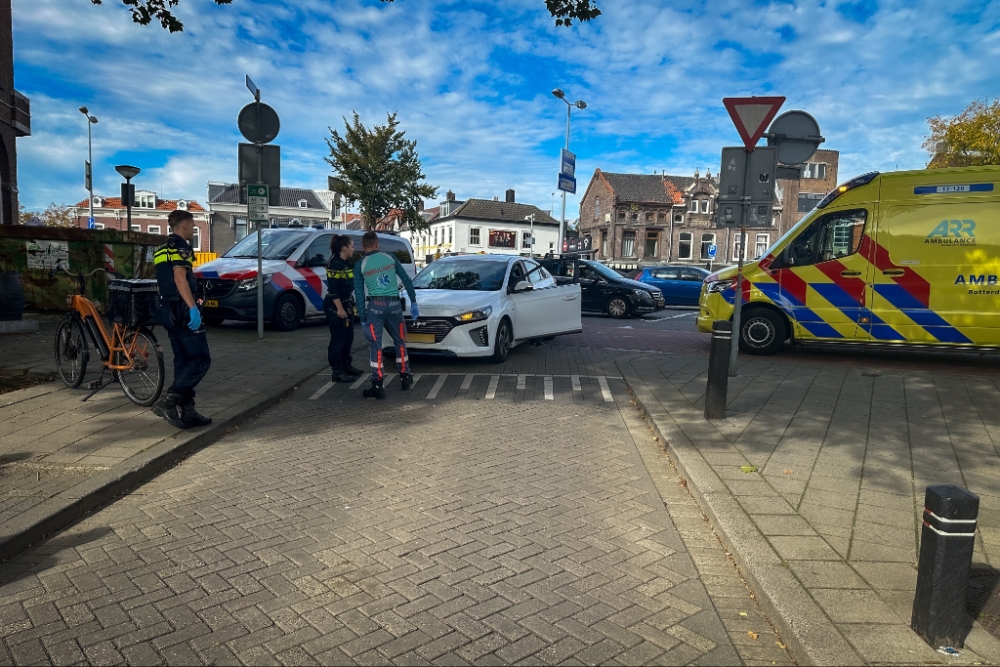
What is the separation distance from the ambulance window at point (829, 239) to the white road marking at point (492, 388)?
15.5 ft

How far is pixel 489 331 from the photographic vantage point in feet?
28.8

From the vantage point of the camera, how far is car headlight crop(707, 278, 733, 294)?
10.1 metres

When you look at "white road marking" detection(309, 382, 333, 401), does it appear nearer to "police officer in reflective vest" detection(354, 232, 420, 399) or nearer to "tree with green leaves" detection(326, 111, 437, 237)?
"police officer in reflective vest" detection(354, 232, 420, 399)

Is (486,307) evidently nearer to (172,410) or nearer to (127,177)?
(172,410)

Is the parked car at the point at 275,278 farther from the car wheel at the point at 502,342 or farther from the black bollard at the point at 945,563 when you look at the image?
the black bollard at the point at 945,563

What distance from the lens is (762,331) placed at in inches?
391

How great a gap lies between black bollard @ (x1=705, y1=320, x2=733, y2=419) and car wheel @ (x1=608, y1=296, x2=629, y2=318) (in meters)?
12.1

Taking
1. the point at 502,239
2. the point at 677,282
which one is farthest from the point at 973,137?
the point at 502,239

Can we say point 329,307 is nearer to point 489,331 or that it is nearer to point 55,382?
point 489,331

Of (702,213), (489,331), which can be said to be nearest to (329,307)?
(489,331)

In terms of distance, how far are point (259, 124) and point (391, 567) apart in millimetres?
8812

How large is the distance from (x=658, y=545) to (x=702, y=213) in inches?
2261

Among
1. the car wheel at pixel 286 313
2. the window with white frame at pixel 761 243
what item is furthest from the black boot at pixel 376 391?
the window with white frame at pixel 761 243

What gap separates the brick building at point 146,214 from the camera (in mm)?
64688
